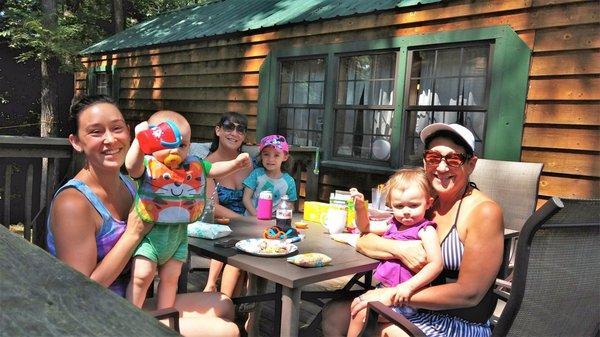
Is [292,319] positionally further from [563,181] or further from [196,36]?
[196,36]

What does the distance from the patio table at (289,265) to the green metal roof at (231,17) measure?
3.00 metres

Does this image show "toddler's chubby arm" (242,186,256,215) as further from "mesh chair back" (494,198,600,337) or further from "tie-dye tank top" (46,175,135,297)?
"mesh chair back" (494,198,600,337)

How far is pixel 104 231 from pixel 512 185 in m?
2.64

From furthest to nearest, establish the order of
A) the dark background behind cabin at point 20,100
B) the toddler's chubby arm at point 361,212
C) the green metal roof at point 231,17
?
the dark background behind cabin at point 20,100 < the green metal roof at point 231,17 < the toddler's chubby arm at point 361,212

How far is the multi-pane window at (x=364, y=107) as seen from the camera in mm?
5059

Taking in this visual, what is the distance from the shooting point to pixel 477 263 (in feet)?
5.73

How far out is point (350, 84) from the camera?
5391 millimetres

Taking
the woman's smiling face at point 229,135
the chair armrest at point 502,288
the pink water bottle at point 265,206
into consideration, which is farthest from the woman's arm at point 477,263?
the woman's smiling face at point 229,135

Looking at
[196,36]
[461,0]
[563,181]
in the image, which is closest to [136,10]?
[196,36]

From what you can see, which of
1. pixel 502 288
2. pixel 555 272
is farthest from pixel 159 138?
pixel 502 288

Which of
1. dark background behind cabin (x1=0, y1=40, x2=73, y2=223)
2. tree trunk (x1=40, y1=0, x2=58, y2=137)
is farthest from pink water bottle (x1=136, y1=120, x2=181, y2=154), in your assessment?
dark background behind cabin (x1=0, y1=40, x2=73, y2=223)

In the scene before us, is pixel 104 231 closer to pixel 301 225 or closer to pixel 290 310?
pixel 290 310

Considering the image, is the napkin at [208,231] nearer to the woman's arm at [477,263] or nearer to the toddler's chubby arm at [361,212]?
the toddler's chubby arm at [361,212]

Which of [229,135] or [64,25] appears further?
[64,25]
